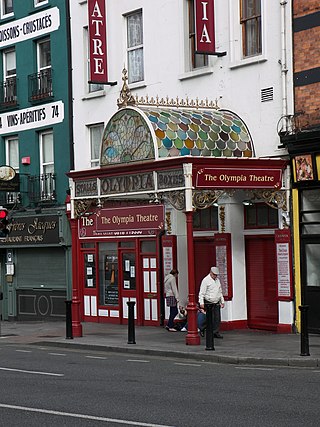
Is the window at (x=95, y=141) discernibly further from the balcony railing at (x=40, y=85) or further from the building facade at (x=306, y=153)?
the building facade at (x=306, y=153)

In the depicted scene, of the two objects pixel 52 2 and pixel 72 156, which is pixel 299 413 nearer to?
pixel 72 156

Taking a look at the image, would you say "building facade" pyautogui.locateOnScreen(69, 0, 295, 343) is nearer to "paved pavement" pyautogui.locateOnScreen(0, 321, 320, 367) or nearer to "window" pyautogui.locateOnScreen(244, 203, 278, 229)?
"window" pyautogui.locateOnScreen(244, 203, 278, 229)

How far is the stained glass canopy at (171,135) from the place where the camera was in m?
22.0

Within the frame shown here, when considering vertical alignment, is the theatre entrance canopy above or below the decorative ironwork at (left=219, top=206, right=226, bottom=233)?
above

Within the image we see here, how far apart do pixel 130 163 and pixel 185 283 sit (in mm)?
4946

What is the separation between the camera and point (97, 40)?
2817 centimetres

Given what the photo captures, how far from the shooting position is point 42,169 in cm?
3231

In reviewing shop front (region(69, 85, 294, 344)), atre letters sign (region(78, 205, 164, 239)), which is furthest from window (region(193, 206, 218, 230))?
atre letters sign (region(78, 205, 164, 239))

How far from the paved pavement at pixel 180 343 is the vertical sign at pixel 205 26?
6.98 m

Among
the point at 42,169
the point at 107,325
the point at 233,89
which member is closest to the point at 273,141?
the point at 233,89

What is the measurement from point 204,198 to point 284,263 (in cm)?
273

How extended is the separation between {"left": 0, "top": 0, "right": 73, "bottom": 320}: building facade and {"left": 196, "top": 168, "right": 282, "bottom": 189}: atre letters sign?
9.85 meters

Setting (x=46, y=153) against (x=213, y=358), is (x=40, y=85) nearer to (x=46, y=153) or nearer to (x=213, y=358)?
(x=46, y=153)

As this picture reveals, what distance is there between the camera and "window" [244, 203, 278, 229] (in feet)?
78.6
